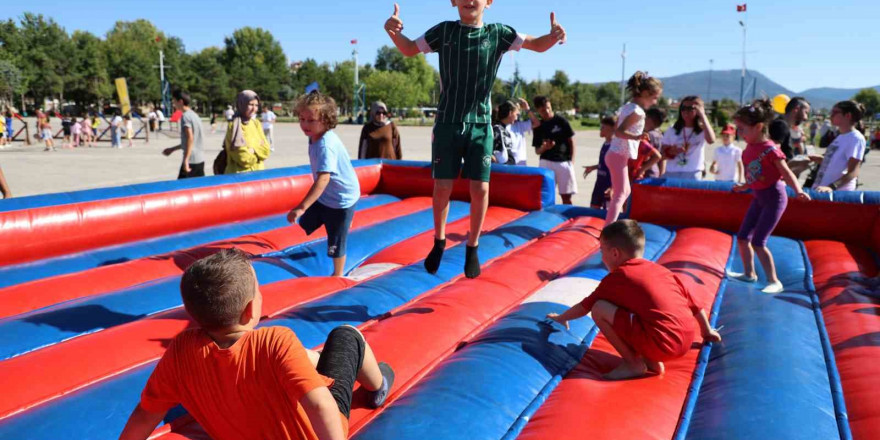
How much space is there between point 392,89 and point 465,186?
5768 centimetres

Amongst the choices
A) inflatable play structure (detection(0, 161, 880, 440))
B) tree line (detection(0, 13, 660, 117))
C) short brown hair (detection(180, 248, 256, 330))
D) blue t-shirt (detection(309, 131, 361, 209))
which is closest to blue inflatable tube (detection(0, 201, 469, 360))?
inflatable play structure (detection(0, 161, 880, 440))

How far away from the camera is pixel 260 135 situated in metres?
6.11

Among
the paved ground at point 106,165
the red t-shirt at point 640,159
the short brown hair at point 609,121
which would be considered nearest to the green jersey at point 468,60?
the red t-shirt at point 640,159

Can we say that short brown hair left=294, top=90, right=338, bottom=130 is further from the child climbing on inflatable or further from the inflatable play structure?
the child climbing on inflatable

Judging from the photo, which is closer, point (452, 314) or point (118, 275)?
point (452, 314)

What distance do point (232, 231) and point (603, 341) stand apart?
3.59 meters

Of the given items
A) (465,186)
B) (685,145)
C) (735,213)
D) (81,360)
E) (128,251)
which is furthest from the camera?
(465,186)

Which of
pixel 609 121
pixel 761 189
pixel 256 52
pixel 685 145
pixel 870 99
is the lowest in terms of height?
pixel 761 189

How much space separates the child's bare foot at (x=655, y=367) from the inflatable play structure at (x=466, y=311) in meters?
0.03

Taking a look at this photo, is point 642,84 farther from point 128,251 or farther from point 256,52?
point 256,52

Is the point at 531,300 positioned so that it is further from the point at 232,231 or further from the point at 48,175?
the point at 48,175

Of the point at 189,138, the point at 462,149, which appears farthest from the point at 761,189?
the point at 189,138

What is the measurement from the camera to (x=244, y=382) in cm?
164

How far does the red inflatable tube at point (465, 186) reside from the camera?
638cm
